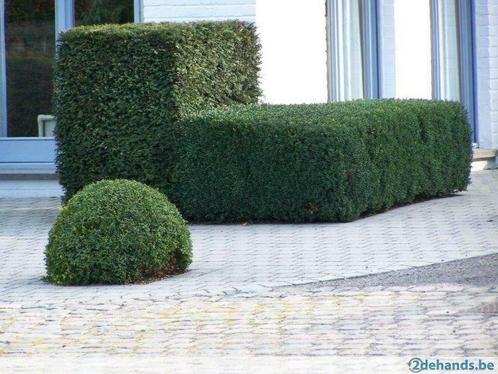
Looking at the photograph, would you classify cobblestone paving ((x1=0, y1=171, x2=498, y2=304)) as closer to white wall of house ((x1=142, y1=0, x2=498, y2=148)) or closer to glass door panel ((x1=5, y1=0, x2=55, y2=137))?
glass door panel ((x1=5, y1=0, x2=55, y2=137))

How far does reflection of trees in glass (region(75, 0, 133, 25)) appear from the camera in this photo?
50.0 feet

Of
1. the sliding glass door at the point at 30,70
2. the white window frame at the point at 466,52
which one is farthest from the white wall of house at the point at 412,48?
the sliding glass door at the point at 30,70

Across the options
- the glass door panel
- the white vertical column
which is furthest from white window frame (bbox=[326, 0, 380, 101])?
the white vertical column

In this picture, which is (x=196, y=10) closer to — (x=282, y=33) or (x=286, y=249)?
(x=282, y=33)

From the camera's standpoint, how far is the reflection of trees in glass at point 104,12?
1524 cm

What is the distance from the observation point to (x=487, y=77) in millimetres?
18062

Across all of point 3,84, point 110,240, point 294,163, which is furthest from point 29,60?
point 110,240

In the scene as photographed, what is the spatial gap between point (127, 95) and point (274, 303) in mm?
4719

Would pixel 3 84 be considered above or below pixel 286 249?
above

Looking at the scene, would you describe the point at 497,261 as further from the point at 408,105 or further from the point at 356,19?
the point at 356,19

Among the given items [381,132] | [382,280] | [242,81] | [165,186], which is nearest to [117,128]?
[165,186]

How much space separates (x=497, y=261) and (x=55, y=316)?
11.4 ft

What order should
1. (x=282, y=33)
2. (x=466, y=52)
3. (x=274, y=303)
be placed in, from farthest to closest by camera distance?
(x=466, y=52) → (x=282, y=33) → (x=274, y=303)

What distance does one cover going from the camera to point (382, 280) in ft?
30.2
